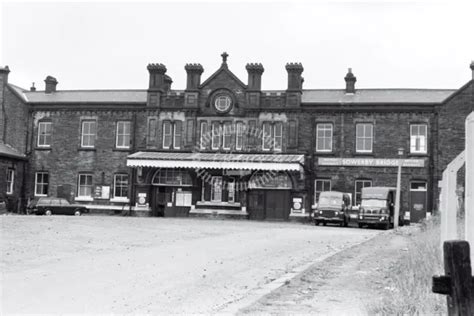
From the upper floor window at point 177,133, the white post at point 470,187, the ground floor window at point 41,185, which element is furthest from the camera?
the ground floor window at point 41,185

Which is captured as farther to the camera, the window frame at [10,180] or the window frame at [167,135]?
the window frame at [167,135]

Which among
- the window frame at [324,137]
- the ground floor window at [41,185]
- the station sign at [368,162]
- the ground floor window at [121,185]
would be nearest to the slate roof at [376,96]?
the window frame at [324,137]

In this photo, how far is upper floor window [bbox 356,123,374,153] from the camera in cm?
Result: 3769

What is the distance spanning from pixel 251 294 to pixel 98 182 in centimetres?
3263

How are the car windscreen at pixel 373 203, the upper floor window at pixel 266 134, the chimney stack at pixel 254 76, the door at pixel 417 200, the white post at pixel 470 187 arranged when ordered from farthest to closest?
1. the chimney stack at pixel 254 76
2. the upper floor window at pixel 266 134
3. the door at pixel 417 200
4. the car windscreen at pixel 373 203
5. the white post at pixel 470 187

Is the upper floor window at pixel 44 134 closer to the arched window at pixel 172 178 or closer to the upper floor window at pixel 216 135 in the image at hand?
the arched window at pixel 172 178

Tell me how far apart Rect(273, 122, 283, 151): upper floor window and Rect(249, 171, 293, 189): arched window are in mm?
1769

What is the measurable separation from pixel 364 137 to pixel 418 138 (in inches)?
124

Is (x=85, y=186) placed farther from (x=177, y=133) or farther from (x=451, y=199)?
(x=451, y=199)

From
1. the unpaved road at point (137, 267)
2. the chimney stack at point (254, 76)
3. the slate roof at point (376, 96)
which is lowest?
the unpaved road at point (137, 267)

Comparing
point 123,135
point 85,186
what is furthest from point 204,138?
point 85,186

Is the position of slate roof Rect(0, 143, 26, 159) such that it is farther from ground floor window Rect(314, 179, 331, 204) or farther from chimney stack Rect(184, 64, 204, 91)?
ground floor window Rect(314, 179, 331, 204)

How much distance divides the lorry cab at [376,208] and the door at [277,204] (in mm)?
5548

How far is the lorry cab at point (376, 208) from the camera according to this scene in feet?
107
